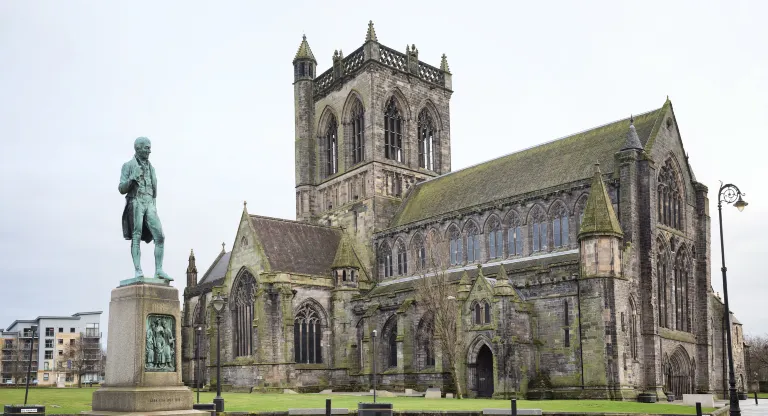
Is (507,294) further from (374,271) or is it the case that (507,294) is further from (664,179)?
(374,271)

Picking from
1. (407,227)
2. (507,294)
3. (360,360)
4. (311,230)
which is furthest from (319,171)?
(507,294)

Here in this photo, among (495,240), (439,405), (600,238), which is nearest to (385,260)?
(495,240)

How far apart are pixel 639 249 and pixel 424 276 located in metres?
14.1

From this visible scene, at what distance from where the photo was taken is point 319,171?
254ft

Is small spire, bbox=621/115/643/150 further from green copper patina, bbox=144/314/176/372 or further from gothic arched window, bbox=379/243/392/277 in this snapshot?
green copper patina, bbox=144/314/176/372

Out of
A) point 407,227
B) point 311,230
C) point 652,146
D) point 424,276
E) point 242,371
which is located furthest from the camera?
point 311,230

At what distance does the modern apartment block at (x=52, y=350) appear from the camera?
139 meters

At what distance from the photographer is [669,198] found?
53.6 m

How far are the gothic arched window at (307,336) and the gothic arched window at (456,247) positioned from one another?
11495 millimetres

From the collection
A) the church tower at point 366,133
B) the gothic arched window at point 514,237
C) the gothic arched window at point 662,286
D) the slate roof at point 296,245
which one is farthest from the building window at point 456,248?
the gothic arched window at point 662,286

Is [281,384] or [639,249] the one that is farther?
[281,384]

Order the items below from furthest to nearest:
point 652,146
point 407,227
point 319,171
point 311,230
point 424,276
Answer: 1. point 319,171
2. point 311,230
3. point 407,227
4. point 424,276
5. point 652,146

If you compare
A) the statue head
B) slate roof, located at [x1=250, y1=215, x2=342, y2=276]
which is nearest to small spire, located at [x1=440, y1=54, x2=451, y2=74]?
slate roof, located at [x1=250, y1=215, x2=342, y2=276]

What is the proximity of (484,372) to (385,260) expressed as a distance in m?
19.5
